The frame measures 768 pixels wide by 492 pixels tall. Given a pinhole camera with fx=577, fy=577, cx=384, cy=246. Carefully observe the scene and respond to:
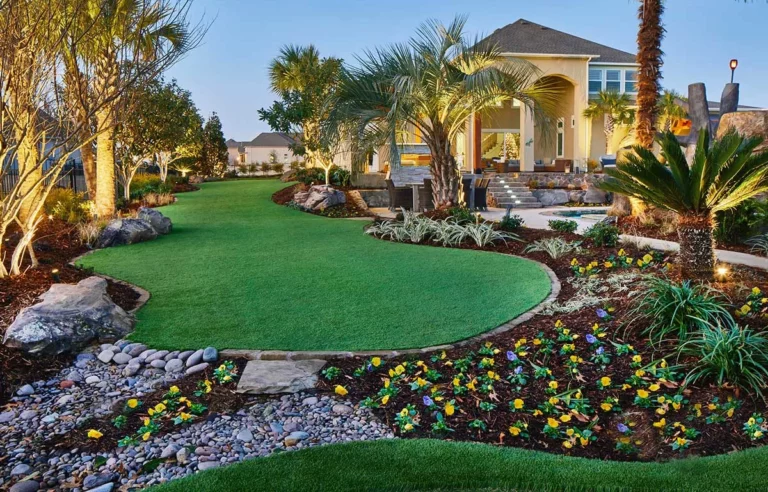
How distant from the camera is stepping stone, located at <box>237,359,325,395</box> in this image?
406 centimetres

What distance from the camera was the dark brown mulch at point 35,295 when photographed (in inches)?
174

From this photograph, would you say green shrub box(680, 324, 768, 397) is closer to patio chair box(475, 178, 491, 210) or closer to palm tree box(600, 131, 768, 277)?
palm tree box(600, 131, 768, 277)

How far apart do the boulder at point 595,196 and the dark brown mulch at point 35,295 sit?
50.4 ft

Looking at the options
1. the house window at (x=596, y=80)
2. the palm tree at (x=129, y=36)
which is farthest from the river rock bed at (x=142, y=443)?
the house window at (x=596, y=80)

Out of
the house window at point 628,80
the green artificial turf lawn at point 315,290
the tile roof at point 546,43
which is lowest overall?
the green artificial turf lawn at point 315,290

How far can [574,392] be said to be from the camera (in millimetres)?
3971

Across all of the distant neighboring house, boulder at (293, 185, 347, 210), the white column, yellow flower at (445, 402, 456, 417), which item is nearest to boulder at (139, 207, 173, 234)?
boulder at (293, 185, 347, 210)

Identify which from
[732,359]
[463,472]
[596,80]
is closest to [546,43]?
Answer: [596,80]

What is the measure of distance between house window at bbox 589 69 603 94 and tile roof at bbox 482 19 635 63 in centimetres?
47

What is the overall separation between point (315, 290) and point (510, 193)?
1346 centimetres

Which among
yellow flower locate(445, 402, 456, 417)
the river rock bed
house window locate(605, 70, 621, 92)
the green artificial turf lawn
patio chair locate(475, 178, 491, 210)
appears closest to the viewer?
the river rock bed

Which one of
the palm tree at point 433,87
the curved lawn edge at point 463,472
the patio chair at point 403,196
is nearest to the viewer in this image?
the curved lawn edge at point 463,472

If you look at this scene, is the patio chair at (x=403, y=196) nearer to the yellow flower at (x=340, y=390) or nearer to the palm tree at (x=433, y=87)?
the palm tree at (x=433, y=87)

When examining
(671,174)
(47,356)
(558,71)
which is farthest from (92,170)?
(558,71)
